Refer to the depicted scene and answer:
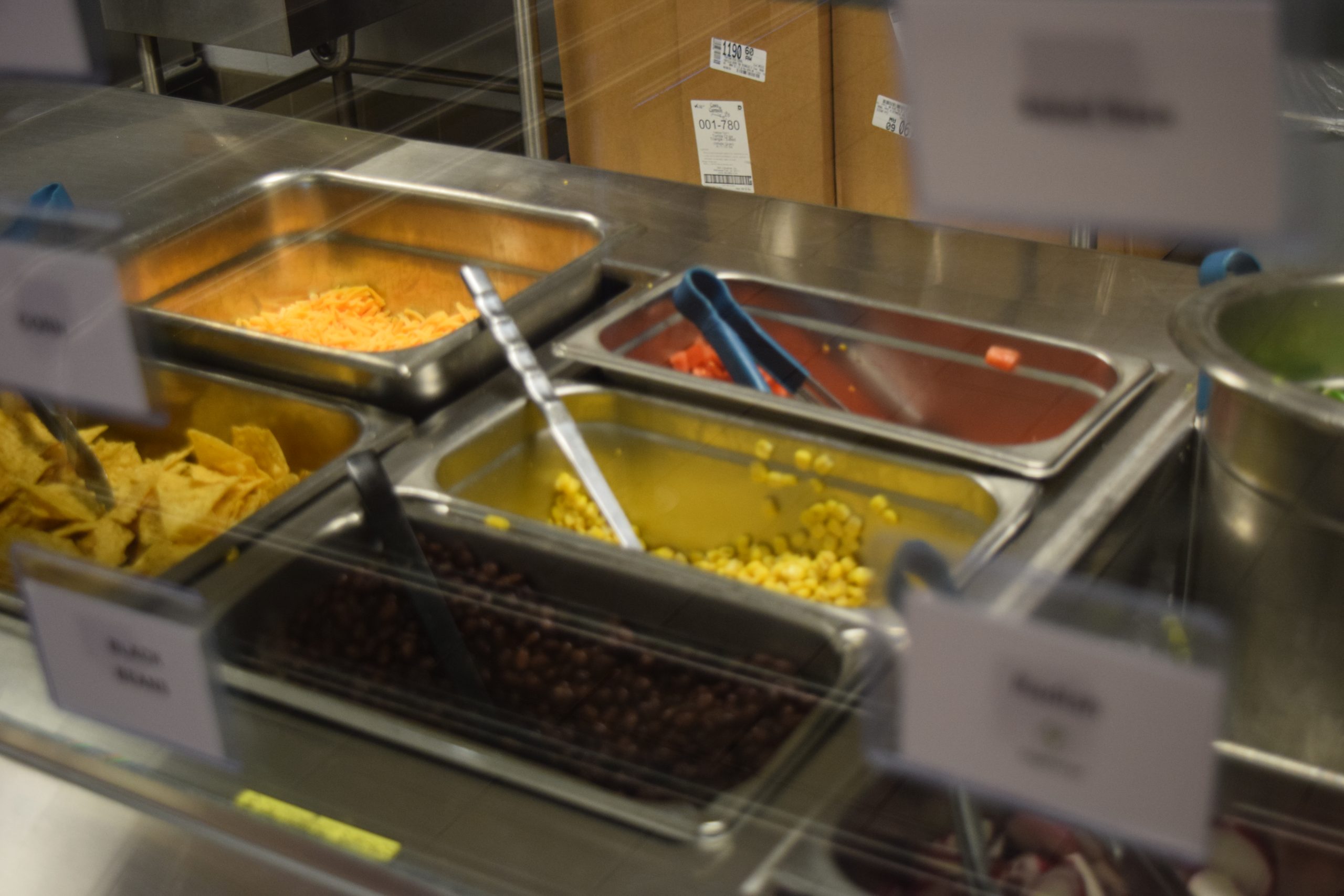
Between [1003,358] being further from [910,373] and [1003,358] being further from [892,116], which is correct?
[892,116]

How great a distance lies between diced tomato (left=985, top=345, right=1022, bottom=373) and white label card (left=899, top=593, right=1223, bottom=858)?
369 mm

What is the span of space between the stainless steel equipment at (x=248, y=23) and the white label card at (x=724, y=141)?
0.35 metres

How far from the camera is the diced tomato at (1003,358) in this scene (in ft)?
3.08

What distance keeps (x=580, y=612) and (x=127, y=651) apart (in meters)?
0.29

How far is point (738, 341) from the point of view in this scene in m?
1.01

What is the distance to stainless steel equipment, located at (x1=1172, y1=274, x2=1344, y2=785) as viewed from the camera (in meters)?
0.59

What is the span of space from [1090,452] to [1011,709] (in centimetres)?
36

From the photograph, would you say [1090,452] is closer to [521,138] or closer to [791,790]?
[791,790]

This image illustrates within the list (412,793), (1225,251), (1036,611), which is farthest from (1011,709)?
(412,793)

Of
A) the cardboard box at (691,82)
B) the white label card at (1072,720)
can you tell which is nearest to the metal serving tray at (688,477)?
the white label card at (1072,720)

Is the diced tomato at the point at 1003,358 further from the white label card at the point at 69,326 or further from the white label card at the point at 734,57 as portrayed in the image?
the white label card at the point at 69,326

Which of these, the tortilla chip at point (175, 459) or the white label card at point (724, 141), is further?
the white label card at point (724, 141)

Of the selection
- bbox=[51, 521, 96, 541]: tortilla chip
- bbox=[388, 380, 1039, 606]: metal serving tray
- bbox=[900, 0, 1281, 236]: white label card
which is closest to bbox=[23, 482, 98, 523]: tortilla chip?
bbox=[51, 521, 96, 541]: tortilla chip

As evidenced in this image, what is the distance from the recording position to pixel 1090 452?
88 cm
